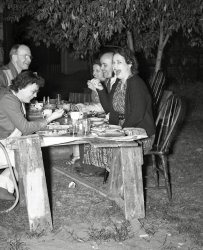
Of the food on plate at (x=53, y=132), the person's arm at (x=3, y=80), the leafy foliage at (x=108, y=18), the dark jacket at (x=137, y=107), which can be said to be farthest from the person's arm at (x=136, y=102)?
the person's arm at (x=3, y=80)

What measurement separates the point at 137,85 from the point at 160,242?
5.39 feet

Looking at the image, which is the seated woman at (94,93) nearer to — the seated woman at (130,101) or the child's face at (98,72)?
the child's face at (98,72)

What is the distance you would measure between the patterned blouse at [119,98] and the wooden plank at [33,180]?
4.57ft

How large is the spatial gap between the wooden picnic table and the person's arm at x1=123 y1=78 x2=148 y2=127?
564 millimetres

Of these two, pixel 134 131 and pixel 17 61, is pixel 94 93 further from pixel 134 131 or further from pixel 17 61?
pixel 134 131

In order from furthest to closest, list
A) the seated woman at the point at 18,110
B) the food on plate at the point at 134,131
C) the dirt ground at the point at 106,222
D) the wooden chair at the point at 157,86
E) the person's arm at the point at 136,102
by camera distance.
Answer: the wooden chair at the point at 157,86 < the person's arm at the point at 136,102 < the food on plate at the point at 134,131 < the seated woman at the point at 18,110 < the dirt ground at the point at 106,222

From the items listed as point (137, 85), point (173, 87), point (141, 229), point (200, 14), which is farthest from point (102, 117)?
point (173, 87)

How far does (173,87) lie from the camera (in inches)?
608

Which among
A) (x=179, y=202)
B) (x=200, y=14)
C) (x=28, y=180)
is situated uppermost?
(x=200, y=14)

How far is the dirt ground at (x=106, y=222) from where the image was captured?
12.4 ft

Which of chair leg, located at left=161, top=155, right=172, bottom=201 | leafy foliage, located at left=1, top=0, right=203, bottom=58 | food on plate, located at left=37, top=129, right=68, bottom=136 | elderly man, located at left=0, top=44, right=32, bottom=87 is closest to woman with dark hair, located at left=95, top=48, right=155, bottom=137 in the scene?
chair leg, located at left=161, top=155, right=172, bottom=201

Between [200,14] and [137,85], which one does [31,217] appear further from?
[200,14]

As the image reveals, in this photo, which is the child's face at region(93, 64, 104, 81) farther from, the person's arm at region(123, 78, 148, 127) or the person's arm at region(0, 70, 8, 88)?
the person's arm at region(123, 78, 148, 127)

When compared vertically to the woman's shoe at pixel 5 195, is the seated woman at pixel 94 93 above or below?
above
